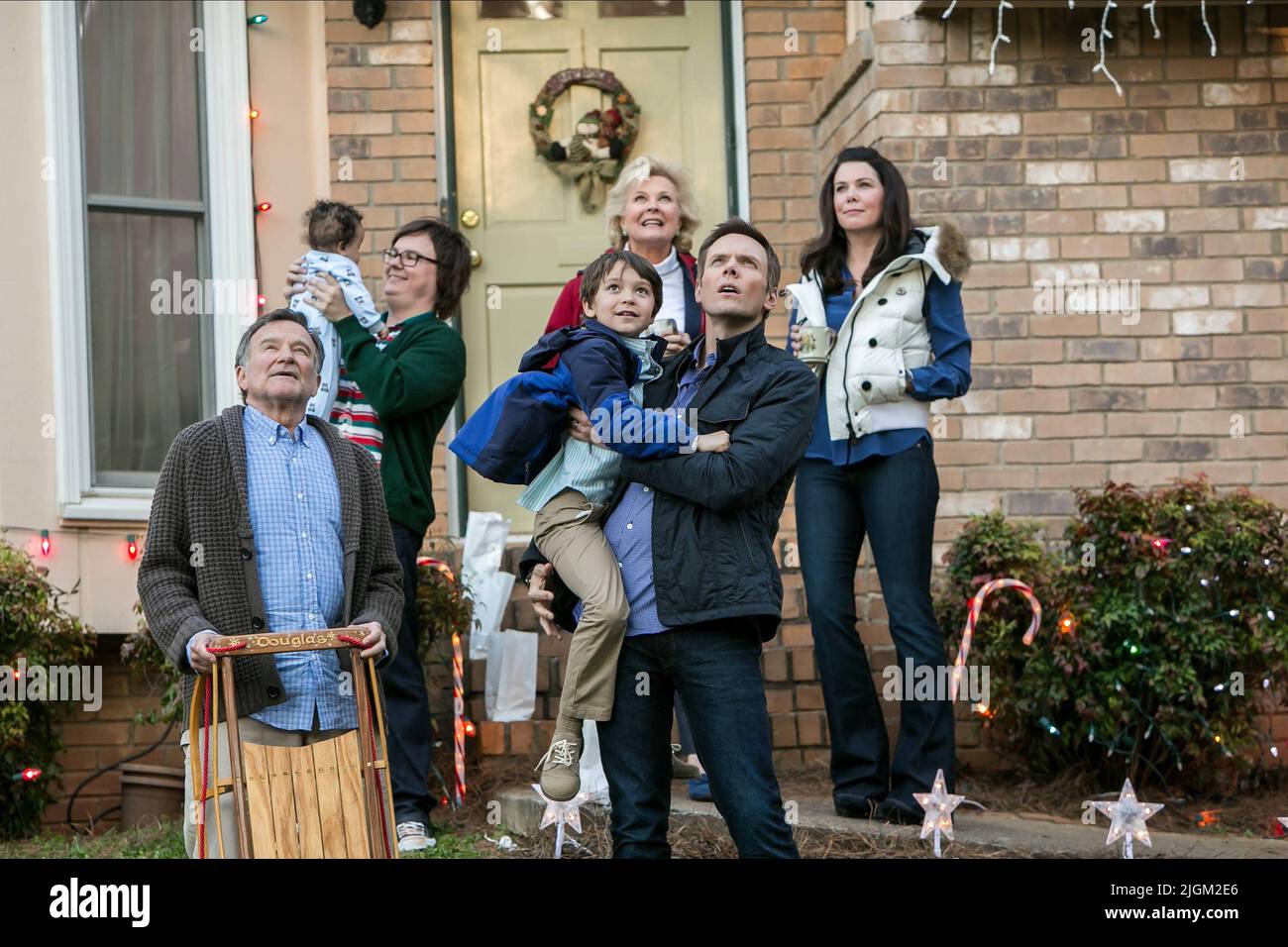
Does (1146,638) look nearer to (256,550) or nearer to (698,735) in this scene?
(698,735)

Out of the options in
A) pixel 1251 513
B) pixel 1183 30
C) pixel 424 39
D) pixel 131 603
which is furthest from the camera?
pixel 424 39

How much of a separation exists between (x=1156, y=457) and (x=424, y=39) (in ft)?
12.4

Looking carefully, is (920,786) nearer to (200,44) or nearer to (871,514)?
(871,514)

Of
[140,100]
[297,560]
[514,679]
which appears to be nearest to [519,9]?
[140,100]

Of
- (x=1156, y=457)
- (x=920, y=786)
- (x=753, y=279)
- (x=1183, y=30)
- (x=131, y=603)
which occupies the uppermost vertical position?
(x=1183, y=30)

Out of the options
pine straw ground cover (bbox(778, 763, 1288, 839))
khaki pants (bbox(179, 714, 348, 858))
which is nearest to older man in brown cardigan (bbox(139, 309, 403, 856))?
khaki pants (bbox(179, 714, 348, 858))

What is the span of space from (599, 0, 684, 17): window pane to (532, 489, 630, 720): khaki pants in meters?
4.77

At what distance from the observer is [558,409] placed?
14.2ft

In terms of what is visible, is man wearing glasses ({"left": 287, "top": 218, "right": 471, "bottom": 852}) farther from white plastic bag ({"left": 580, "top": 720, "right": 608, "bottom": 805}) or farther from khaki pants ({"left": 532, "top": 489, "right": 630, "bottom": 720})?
khaki pants ({"left": 532, "top": 489, "right": 630, "bottom": 720})

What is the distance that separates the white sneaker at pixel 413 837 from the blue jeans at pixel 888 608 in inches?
53.1

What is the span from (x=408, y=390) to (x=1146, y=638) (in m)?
2.78

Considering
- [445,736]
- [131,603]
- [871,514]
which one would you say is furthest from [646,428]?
[131,603]
